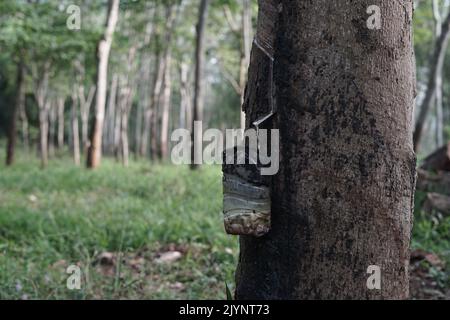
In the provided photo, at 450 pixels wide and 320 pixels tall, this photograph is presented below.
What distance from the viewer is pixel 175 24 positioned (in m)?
16.2

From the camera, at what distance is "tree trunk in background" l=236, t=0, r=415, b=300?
160 cm

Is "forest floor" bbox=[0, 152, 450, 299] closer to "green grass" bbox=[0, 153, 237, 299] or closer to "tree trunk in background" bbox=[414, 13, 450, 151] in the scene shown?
"green grass" bbox=[0, 153, 237, 299]

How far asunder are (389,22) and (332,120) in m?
0.36

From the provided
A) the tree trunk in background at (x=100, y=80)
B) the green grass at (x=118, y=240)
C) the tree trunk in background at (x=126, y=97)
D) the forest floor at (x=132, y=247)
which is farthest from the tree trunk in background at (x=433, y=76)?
the tree trunk in background at (x=126, y=97)

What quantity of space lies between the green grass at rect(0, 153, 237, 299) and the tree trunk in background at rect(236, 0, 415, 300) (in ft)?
5.89

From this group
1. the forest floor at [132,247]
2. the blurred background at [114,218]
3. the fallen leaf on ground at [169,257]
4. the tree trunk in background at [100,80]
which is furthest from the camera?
the tree trunk in background at [100,80]

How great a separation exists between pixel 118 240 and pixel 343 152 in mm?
3234

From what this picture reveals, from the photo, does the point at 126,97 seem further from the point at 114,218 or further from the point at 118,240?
the point at 118,240

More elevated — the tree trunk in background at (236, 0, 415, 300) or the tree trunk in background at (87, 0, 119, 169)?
the tree trunk in background at (87, 0, 119, 169)

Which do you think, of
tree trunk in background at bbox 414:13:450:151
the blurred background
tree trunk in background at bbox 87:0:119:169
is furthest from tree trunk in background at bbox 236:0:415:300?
tree trunk in background at bbox 87:0:119:169

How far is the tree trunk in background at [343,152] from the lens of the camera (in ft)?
5.24

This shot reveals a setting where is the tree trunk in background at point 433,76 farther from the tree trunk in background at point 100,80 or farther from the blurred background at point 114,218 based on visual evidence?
the tree trunk in background at point 100,80
